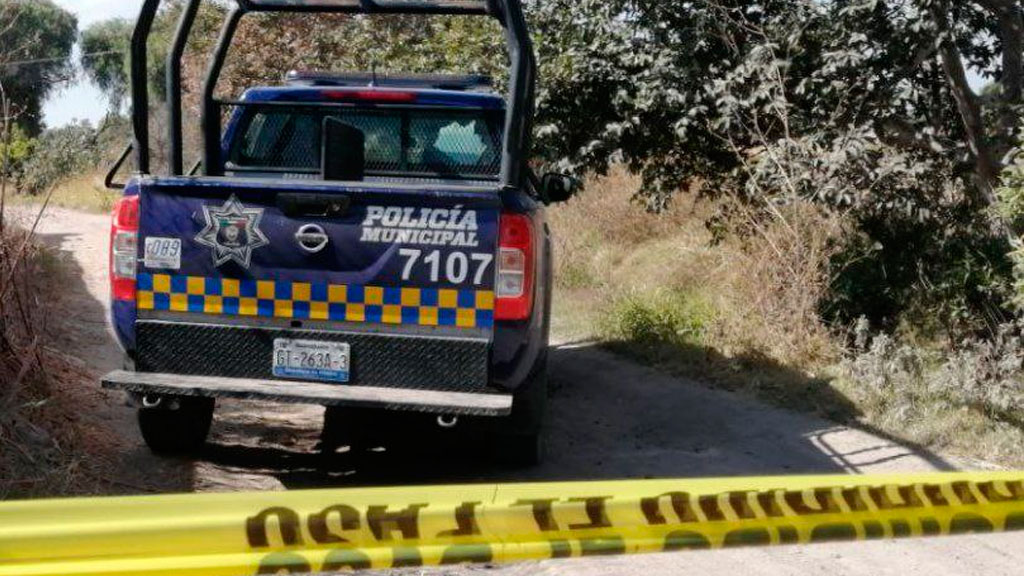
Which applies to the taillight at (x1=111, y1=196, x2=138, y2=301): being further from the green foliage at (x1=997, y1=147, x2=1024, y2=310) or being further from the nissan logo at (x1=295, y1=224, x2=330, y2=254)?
the green foliage at (x1=997, y1=147, x2=1024, y2=310)

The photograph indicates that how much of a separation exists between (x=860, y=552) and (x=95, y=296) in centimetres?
992

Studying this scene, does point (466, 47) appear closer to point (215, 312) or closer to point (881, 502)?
point (215, 312)

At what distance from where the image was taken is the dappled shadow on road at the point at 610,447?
698cm

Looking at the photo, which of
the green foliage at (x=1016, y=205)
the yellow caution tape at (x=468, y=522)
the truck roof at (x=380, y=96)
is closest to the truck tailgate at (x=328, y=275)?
the truck roof at (x=380, y=96)

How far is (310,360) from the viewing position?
19.5 feet

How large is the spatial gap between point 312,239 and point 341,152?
76 centimetres

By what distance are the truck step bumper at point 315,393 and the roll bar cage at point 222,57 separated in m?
1.10

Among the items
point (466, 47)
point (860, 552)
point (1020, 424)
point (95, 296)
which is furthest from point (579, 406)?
point (95, 296)

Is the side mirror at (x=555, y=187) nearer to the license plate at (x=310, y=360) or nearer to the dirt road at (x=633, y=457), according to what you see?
the dirt road at (x=633, y=457)

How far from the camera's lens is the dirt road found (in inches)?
215

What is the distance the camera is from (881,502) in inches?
151

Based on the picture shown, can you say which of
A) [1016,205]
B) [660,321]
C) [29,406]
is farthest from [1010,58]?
[29,406]

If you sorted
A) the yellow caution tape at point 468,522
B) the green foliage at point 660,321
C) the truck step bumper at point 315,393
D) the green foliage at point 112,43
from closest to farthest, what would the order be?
the yellow caution tape at point 468,522
the truck step bumper at point 315,393
the green foliage at point 660,321
the green foliage at point 112,43

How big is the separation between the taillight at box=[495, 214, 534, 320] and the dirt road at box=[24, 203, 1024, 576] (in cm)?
126
